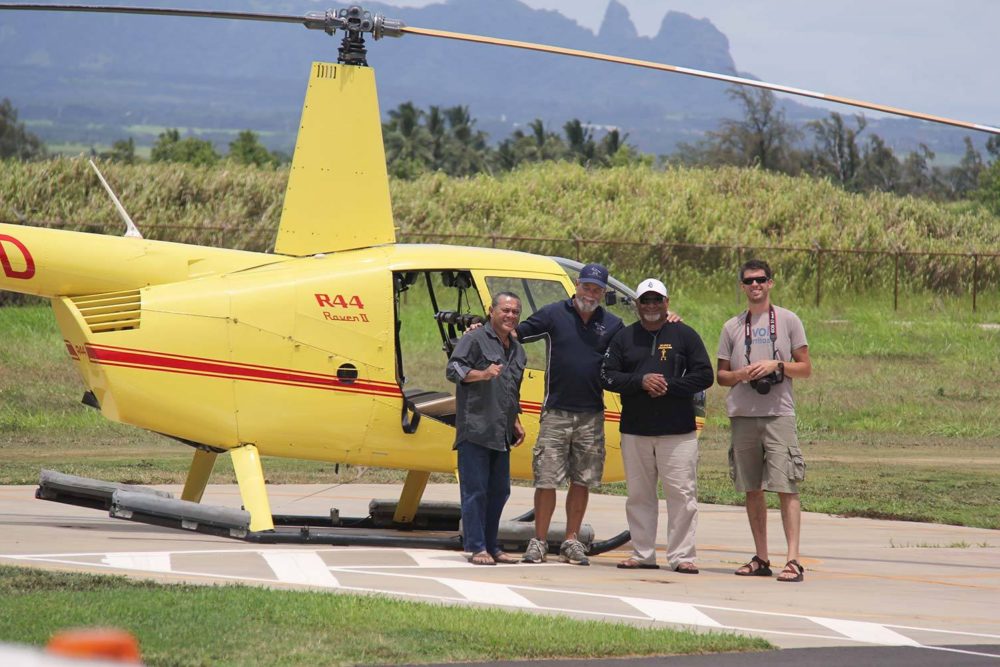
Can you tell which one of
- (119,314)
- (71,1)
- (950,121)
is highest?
(71,1)

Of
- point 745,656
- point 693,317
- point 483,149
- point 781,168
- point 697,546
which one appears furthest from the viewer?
point 483,149

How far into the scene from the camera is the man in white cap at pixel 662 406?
993 cm

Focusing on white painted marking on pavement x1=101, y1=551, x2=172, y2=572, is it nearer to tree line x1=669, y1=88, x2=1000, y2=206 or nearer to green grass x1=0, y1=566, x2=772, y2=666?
green grass x1=0, y1=566, x2=772, y2=666

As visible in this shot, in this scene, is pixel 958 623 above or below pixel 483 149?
below

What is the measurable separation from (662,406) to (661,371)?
27 centimetres

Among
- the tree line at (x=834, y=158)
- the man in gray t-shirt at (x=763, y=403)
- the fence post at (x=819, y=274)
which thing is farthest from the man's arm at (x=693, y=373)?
the tree line at (x=834, y=158)

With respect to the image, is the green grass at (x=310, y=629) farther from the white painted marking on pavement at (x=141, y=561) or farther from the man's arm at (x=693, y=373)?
the man's arm at (x=693, y=373)

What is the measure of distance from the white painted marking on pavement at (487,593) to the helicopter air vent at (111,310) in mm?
3313

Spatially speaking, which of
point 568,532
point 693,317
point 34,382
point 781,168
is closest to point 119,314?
point 568,532

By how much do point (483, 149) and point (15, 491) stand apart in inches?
5114

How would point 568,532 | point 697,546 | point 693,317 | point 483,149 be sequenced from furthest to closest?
point 483,149, point 693,317, point 697,546, point 568,532

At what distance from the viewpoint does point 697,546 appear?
11789mm

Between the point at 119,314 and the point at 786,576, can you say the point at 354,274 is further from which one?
the point at 786,576

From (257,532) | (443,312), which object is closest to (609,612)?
(257,532)
